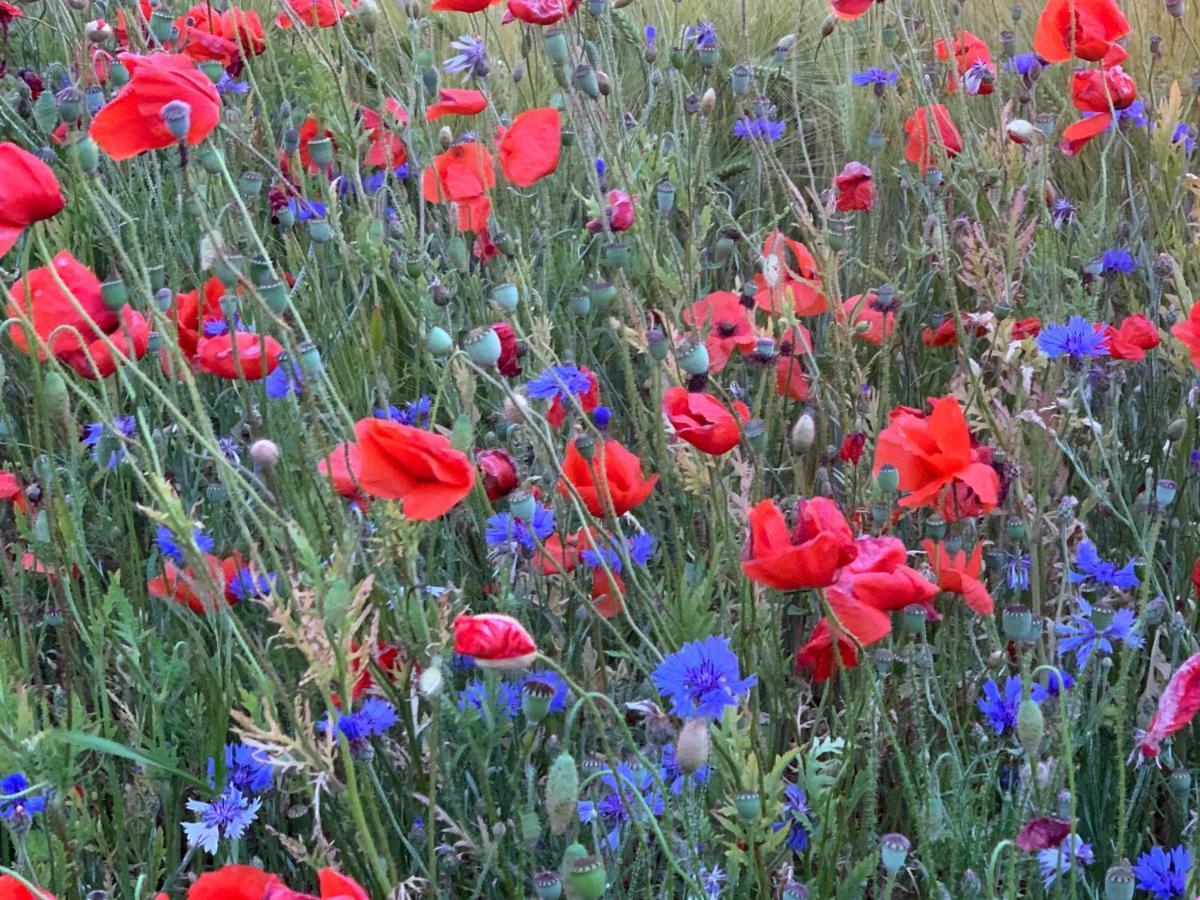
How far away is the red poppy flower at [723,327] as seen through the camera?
1.55 meters

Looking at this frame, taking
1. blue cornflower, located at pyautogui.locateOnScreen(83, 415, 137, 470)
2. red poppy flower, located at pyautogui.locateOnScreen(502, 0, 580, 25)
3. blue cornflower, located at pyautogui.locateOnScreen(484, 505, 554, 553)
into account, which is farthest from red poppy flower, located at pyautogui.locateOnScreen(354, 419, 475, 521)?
red poppy flower, located at pyautogui.locateOnScreen(502, 0, 580, 25)

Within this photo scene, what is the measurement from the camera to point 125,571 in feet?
5.41

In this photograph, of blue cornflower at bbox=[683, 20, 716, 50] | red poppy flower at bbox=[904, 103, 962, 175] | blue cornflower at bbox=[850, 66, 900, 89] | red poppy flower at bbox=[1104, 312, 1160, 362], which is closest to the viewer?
red poppy flower at bbox=[1104, 312, 1160, 362]

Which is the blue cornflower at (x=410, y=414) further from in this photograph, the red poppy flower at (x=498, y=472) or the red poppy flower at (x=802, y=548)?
the red poppy flower at (x=802, y=548)

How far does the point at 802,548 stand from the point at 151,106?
725 millimetres

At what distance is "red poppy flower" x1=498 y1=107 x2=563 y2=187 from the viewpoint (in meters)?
1.82

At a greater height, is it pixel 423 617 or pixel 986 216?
pixel 423 617

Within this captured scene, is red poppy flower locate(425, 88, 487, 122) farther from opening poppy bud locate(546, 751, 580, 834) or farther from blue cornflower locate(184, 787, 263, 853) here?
opening poppy bud locate(546, 751, 580, 834)

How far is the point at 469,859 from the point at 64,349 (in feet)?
2.01

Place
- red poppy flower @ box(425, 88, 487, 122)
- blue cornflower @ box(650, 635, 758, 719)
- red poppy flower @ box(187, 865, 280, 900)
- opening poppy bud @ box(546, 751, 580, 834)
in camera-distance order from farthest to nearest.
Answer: red poppy flower @ box(425, 88, 487, 122), blue cornflower @ box(650, 635, 758, 719), opening poppy bud @ box(546, 751, 580, 834), red poppy flower @ box(187, 865, 280, 900)

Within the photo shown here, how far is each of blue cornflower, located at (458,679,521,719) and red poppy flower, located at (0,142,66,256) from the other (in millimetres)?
532

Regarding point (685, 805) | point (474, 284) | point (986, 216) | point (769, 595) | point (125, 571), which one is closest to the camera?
point (685, 805)

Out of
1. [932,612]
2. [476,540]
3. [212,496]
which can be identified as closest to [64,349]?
[212,496]

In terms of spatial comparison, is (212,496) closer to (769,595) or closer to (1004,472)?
(769,595)
